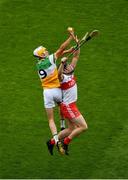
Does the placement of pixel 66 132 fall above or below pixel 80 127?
A: below

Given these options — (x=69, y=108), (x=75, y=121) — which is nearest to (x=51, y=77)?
(x=69, y=108)

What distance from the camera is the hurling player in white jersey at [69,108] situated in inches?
671

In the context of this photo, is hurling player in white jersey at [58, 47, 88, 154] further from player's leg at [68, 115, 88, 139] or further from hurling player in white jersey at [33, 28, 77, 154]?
hurling player in white jersey at [33, 28, 77, 154]

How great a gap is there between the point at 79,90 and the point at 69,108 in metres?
3.73

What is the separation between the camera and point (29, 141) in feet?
60.4

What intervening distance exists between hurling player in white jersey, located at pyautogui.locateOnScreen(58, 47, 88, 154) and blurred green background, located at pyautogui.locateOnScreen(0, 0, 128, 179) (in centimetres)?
72

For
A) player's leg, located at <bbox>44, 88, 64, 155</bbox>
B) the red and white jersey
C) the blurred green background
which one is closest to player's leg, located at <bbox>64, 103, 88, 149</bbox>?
the red and white jersey

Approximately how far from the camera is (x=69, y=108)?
17.1 meters

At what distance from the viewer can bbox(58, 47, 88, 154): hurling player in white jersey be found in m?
17.0

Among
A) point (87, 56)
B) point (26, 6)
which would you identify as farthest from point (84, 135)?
point (26, 6)

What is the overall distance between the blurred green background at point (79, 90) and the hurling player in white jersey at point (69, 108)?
0.72 meters

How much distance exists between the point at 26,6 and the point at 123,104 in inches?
261

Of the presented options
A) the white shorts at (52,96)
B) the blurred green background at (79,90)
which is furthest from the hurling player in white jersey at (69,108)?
the blurred green background at (79,90)

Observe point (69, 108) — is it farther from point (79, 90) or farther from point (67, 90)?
point (79, 90)
